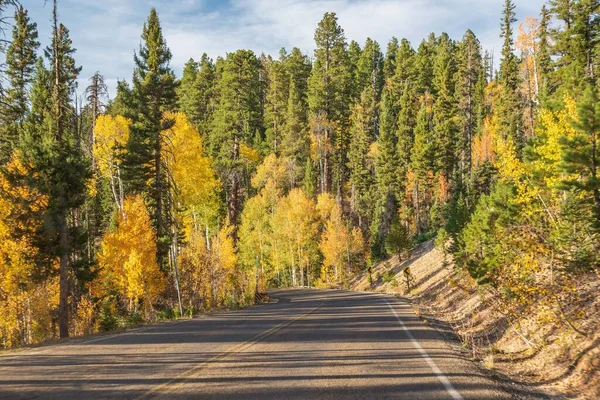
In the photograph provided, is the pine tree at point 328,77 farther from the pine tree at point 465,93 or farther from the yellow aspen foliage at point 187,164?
the yellow aspen foliage at point 187,164

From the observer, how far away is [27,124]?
2083 cm

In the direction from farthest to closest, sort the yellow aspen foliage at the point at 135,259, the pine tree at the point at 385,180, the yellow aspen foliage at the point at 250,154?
the pine tree at the point at 385,180, the yellow aspen foliage at the point at 250,154, the yellow aspen foliage at the point at 135,259

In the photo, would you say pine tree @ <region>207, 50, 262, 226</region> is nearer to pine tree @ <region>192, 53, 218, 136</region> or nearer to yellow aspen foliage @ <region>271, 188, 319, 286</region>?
yellow aspen foliage @ <region>271, 188, 319, 286</region>

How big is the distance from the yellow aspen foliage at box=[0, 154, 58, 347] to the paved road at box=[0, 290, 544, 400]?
8.51 meters

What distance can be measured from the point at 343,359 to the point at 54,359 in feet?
19.1

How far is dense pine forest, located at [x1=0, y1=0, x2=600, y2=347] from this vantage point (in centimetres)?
1672

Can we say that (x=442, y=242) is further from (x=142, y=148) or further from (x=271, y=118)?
(x=271, y=118)

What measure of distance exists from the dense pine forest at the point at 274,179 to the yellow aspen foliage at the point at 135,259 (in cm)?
14

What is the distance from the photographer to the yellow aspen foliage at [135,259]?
95.6ft

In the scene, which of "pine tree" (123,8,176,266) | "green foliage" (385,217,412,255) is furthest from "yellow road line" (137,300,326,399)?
"green foliage" (385,217,412,255)

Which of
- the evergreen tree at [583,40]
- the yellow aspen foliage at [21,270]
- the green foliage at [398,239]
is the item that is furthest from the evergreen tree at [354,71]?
the yellow aspen foliage at [21,270]

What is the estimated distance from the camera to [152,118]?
89.7ft

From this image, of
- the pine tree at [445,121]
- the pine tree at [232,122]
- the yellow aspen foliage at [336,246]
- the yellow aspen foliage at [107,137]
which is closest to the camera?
the yellow aspen foliage at [107,137]

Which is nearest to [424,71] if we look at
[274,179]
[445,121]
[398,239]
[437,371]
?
[445,121]
